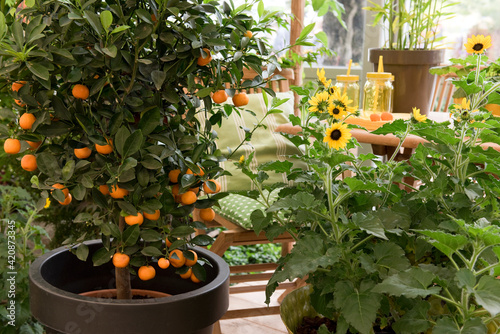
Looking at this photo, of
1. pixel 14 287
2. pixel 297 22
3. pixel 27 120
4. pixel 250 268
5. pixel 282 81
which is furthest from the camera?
pixel 297 22

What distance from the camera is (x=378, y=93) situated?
1939 mm

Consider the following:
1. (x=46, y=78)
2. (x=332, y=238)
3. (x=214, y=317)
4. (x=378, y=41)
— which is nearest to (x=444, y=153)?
(x=332, y=238)

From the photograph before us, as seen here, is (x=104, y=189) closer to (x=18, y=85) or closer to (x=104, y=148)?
(x=104, y=148)

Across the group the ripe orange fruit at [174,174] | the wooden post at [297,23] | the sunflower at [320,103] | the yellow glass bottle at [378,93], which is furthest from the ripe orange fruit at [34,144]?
the wooden post at [297,23]

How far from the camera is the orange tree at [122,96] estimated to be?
90cm

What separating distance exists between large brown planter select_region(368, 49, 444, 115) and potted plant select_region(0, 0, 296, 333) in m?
1.05

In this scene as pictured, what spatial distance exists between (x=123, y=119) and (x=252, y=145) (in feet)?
3.50

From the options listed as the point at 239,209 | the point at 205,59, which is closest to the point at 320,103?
the point at 205,59

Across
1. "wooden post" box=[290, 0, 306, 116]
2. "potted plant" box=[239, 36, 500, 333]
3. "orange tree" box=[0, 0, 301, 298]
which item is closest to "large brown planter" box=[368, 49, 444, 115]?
"wooden post" box=[290, 0, 306, 116]

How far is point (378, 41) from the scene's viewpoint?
3.47 meters

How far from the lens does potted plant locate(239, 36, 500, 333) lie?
766 mm

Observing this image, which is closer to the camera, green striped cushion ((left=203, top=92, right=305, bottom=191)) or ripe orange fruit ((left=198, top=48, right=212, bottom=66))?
ripe orange fruit ((left=198, top=48, right=212, bottom=66))

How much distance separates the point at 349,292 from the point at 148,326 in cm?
35

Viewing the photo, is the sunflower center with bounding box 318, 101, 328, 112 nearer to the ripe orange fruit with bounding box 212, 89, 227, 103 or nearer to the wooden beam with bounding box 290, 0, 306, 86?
the ripe orange fruit with bounding box 212, 89, 227, 103
